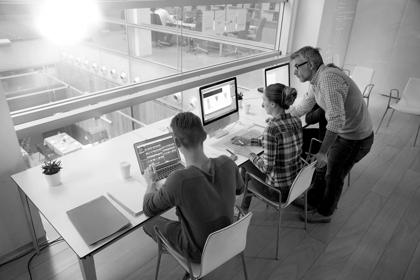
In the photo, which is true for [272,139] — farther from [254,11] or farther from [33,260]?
[254,11]

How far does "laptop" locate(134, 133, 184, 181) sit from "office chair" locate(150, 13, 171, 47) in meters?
3.40

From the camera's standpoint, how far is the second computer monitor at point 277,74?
10.5ft

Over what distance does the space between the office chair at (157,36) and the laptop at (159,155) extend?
134 inches

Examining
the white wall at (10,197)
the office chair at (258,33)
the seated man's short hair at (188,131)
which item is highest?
the office chair at (258,33)

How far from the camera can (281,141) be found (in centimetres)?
211

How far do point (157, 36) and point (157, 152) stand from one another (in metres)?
3.81

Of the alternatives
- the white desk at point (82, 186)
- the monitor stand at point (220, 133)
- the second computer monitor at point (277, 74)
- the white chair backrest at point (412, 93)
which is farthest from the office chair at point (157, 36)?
the white chair backrest at point (412, 93)

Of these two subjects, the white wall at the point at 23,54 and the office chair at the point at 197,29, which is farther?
the white wall at the point at 23,54

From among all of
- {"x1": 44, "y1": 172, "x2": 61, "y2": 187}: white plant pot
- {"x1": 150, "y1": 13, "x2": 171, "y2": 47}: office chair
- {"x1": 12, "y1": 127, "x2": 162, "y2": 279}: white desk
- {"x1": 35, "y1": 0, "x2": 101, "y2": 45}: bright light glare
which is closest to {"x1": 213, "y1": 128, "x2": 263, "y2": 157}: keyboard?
{"x1": 12, "y1": 127, "x2": 162, "y2": 279}: white desk

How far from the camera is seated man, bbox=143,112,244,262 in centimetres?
148

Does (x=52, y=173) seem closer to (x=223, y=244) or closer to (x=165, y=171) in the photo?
(x=165, y=171)

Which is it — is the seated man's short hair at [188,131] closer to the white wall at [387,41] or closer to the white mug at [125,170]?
the white mug at [125,170]

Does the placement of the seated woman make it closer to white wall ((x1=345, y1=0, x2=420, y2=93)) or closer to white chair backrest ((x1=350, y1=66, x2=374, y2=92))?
white chair backrest ((x1=350, y1=66, x2=374, y2=92))

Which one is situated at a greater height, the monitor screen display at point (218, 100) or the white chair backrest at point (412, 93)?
the monitor screen display at point (218, 100)
